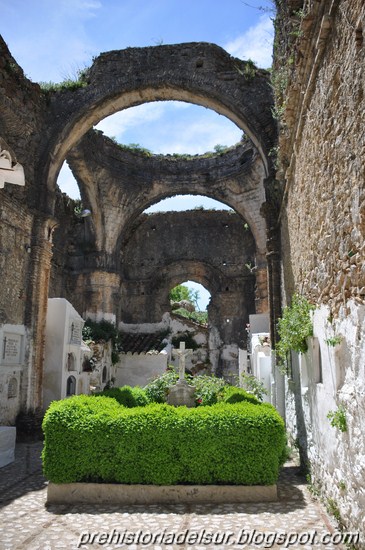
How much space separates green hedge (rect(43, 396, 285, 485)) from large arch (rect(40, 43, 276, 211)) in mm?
7558

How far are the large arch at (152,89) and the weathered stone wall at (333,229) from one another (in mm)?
5487

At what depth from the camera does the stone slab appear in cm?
762

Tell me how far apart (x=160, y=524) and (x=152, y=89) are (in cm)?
1099

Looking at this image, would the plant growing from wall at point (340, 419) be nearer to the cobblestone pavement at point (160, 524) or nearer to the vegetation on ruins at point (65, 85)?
the cobblestone pavement at point (160, 524)

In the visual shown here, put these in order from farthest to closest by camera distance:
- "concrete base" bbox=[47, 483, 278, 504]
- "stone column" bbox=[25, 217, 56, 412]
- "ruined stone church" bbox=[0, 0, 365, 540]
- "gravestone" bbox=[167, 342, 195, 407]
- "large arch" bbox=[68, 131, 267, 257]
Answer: "large arch" bbox=[68, 131, 267, 257] → "stone column" bbox=[25, 217, 56, 412] → "gravestone" bbox=[167, 342, 195, 407] → "concrete base" bbox=[47, 483, 278, 504] → "ruined stone church" bbox=[0, 0, 365, 540]

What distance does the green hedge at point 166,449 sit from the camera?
548 cm

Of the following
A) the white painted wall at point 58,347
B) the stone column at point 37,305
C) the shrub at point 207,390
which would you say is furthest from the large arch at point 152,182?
the shrub at point 207,390

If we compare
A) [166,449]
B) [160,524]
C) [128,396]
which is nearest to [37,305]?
[128,396]

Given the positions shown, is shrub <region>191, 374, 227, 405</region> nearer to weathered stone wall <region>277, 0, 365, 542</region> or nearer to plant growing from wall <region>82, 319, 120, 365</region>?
weathered stone wall <region>277, 0, 365, 542</region>

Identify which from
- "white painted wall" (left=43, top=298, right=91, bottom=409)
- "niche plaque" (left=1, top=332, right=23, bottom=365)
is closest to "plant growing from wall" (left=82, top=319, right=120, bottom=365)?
"white painted wall" (left=43, top=298, right=91, bottom=409)

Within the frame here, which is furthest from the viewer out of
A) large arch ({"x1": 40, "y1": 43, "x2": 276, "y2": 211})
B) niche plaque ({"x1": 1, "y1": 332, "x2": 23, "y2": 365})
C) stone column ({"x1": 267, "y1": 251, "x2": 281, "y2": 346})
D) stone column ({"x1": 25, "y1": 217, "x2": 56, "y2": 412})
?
large arch ({"x1": 40, "y1": 43, "x2": 276, "y2": 211})

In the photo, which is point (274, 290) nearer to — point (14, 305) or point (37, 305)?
point (37, 305)

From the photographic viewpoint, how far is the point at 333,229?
4227 millimetres

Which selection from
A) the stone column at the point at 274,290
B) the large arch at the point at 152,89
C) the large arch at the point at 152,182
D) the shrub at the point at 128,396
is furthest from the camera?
the large arch at the point at 152,182
